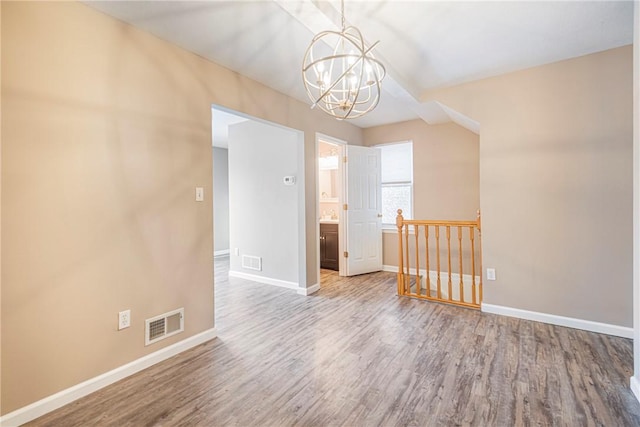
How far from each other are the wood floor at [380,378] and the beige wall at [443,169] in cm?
187

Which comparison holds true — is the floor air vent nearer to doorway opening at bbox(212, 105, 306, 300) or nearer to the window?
doorway opening at bbox(212, 105, 306, 300)

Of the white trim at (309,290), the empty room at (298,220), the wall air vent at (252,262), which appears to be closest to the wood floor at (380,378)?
the empty room at (298,220)

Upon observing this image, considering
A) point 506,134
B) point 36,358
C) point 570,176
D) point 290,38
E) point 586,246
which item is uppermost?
point 290,38

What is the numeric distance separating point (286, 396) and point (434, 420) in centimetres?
87

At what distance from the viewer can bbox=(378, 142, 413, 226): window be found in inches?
201

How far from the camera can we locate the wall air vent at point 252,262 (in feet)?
14.9

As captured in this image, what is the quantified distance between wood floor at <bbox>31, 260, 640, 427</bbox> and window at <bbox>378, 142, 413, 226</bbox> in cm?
242

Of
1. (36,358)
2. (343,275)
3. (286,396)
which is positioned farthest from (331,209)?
(36,358)

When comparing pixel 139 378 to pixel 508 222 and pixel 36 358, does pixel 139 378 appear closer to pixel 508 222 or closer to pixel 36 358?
pixel 36 358

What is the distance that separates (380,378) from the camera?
6.57 ft

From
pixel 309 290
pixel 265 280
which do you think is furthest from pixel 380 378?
pixel 265 280

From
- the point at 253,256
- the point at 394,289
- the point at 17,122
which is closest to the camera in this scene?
the point at 17,122

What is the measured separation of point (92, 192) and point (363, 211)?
3721 mm

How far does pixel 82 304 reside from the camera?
1.86 meters
